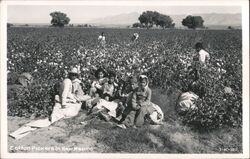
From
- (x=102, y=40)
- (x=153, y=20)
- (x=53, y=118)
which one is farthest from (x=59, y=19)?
(x=53, y=118)

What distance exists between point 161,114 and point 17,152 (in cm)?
285

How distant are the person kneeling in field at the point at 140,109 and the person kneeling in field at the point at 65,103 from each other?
3.03ft

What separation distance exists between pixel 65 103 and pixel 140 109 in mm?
1451

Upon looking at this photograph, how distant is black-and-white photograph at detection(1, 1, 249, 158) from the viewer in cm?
808

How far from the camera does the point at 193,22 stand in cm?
873

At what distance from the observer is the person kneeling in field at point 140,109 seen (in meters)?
8.07

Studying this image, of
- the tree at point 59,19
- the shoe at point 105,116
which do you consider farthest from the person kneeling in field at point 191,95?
the tree at point 59,19

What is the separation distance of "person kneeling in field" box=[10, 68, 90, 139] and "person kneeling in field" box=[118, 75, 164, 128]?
36.4 inches

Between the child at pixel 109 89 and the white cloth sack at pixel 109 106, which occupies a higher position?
the child at pixel 109 89

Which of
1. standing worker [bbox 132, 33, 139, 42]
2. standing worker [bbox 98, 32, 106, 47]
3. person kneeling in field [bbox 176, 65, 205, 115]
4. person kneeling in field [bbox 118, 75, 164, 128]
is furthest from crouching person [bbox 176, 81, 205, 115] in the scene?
standing worker [bbox 98, 32, 106, 47]

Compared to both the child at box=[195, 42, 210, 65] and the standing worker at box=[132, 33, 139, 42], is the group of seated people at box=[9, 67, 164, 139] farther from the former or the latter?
the child at box=[195, 42, 210, 65]

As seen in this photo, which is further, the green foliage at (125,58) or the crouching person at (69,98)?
the green foliage at (125,58)

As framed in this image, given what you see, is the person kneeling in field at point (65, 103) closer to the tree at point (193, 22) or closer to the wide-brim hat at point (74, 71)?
the wide-brim hat at point (74, 71)

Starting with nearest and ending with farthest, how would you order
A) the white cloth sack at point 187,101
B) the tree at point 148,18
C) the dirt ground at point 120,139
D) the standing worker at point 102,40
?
the dirt ground at point 120,139, the white cloth sack at point 187,101, the tree at point 148,18, the standing worker at point 102,40
